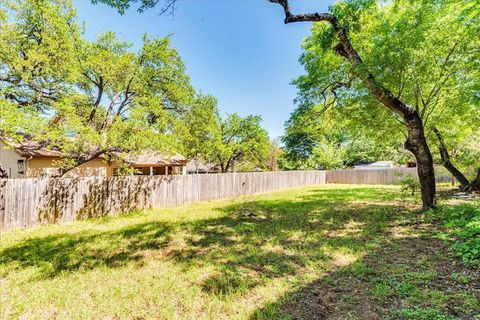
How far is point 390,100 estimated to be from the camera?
22.9ft

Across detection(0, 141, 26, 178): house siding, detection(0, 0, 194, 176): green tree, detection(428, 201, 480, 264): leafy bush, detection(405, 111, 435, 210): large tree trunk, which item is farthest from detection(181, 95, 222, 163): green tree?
detection(428, 201, 480, 264): leafy bush

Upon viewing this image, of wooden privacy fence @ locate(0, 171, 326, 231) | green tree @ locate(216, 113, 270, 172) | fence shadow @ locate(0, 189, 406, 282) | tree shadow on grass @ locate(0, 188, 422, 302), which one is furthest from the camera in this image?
green tree @ locate(216, 113, 270, 172)

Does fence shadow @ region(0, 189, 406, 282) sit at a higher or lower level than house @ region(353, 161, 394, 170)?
lower

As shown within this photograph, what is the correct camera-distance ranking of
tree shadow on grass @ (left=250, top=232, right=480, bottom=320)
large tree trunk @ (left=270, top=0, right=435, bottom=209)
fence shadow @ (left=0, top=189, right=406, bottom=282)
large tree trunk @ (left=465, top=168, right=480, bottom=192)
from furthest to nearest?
large tree trunk @ (left=465, top=168, right=480, bottom=192) → large tree trunk @ (left=270, top=0, right=435, bottom=209) → fence shadow @ (left=0, top=189, right=406, bottom=282) → tree shadow on grass @ (left=250, top=232, right=480, bottom=320)

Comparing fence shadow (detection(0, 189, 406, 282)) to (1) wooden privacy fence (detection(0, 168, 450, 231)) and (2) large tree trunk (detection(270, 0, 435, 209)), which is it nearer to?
(2) large tree trunk (detection(270, 0, 435, 209))

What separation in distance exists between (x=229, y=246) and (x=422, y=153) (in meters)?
6.14

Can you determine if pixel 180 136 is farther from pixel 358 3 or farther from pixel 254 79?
pixel 254 79

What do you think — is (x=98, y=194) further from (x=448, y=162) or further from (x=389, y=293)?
(x=448, y=162)

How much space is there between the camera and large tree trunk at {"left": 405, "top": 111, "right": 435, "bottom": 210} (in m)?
7.12

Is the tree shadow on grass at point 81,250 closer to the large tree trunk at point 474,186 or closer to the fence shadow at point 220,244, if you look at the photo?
the fence shadow at point 220,244

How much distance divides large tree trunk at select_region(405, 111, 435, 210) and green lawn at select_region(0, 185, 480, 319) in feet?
3.69

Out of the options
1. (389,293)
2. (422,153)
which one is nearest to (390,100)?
(422,153)

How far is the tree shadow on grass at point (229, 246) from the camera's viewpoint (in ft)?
13.2

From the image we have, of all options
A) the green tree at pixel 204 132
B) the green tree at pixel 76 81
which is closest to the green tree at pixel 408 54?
the green tree at pixel 76 81
